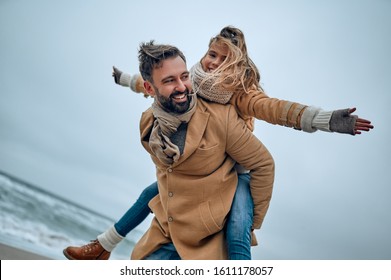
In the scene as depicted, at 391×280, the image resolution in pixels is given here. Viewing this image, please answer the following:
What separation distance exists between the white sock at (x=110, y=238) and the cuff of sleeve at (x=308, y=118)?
805mm

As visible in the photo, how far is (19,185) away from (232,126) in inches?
236

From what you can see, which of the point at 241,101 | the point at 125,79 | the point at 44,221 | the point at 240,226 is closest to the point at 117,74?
the point at 125,79

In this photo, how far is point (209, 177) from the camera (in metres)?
1.52

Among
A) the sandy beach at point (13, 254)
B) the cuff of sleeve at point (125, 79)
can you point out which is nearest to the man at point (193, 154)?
the cuff of sleeve at point (125, 79)

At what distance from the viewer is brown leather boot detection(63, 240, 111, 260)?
178cm

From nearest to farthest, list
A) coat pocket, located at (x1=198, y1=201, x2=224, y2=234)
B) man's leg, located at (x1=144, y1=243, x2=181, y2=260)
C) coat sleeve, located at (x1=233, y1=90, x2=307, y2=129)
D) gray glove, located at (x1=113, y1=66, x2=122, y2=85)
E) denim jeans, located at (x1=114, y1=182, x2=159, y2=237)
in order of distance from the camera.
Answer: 1. coat sleeve, located at (x1=233, y1=90, x2=307, y2=129)
2. coat pocket, located at (x1=198, y1=201, x2=224, y2=234)
3. man's leg, located at (x1=144, y1=243, x2=181, y2=260)
4. denim jeans, located at (x1=114, y1=182, x2=159, y2=237)
5. gray glove, located at (x1=113, y1=66, x2=122, y2=85)

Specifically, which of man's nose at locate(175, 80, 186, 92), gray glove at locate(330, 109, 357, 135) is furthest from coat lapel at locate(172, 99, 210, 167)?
gray glove at locate(330, 109, 357, 135)

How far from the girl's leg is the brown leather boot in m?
0.54

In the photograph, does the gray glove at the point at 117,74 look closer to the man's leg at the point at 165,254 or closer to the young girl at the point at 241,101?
the young girl at the point at 241,101

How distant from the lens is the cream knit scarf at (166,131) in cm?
145

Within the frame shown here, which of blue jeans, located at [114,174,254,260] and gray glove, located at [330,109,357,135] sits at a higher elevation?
gray glove, located at [330,109,357,135]

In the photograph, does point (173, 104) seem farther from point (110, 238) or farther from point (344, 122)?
point (110, 238)

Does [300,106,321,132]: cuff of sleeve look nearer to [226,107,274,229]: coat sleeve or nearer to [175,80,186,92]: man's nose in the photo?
[226,107,274,229]: coat sleeve

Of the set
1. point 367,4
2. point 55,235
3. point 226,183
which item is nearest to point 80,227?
point 55,235
